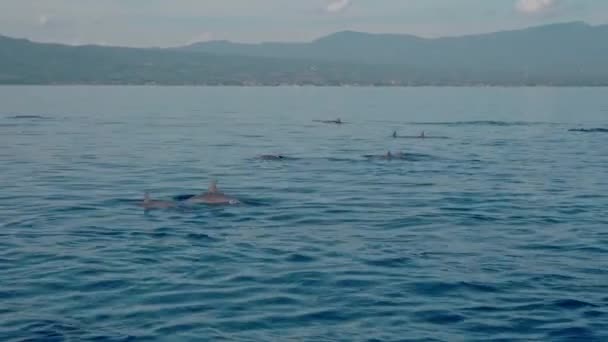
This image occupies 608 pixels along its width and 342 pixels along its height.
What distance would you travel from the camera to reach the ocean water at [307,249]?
59.4 ft

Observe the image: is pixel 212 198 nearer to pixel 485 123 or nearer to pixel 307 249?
pixel 307 249

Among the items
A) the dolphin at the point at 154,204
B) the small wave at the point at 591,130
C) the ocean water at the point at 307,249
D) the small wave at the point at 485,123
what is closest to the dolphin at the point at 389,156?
the ocean water at the point at 307,249

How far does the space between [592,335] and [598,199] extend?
1924 centimetres

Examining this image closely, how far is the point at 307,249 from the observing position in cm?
2506

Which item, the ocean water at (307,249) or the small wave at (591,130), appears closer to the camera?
the ocean water at (307,249)

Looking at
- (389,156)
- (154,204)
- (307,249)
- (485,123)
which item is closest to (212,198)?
(154,204)

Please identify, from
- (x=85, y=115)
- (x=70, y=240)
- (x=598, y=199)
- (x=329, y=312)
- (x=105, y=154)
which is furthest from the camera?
(x=85, y=115)

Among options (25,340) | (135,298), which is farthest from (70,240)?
(25,340)

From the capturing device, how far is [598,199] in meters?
35.6

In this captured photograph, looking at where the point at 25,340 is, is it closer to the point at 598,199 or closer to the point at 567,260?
the point at 567,260

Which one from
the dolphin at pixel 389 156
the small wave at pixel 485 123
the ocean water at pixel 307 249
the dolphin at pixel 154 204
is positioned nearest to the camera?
the ocean water at pixel 307 249

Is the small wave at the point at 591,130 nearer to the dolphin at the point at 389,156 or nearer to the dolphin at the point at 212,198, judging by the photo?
the dolphin at the point at 389,156

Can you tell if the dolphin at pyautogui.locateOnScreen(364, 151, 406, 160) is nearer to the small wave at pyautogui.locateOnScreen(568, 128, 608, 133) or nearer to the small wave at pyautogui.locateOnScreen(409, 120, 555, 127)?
the small wave at pyautogui.locateOnScreen(568, 128, 608, 133)

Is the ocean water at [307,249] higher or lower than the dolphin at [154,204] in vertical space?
lower
